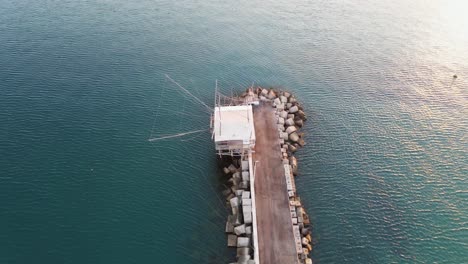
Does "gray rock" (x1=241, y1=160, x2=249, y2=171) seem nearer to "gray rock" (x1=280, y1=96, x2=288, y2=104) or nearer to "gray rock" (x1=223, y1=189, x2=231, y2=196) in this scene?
"gray rock" (x1=223, y1=189, x2=231, y2=196)

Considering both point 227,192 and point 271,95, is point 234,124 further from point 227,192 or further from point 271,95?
point 271,95

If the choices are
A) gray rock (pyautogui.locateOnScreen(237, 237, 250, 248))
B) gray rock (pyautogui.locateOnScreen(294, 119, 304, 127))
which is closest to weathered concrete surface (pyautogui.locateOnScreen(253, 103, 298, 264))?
gray rock (pyautogui.locateOnScreen(237, 237, 250, 248))

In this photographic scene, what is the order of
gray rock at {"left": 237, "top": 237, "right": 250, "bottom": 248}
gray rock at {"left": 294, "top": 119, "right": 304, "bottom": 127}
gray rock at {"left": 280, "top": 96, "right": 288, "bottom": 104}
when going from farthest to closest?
gray rock at {"left": 280, "top": 96, "right": 288, "bottom": 104} → gray rock at {"left": 294, "top": 119, "right": 304, "bottom": 127} → gray rock at {"left": 237, "top": 237, "right": 250, "bottom": 248}

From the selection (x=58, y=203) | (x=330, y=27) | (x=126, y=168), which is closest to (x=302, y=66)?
(x=330, y=27)

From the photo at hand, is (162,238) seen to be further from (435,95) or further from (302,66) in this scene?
(435,95)

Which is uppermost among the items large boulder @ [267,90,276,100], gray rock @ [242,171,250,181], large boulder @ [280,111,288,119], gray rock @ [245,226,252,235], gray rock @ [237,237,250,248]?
large boulder @ [267,90,276,100]

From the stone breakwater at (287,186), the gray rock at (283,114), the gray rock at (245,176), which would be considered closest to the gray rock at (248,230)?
the stone breakwater at (287,186)
